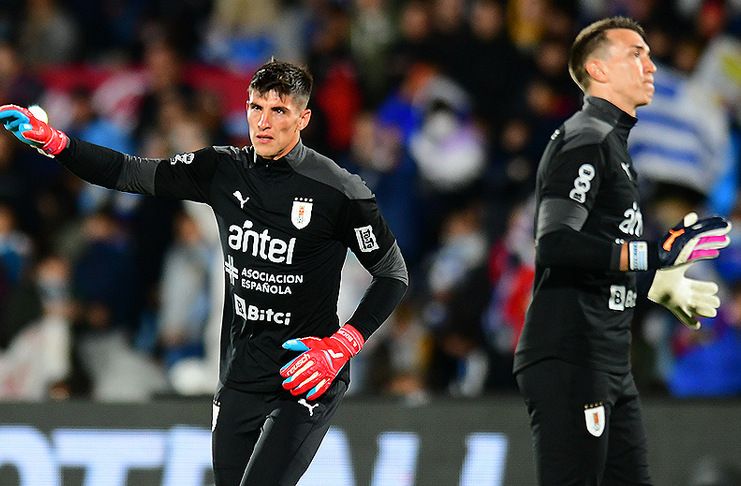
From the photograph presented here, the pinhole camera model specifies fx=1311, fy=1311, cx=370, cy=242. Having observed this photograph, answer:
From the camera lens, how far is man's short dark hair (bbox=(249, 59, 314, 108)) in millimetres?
5535

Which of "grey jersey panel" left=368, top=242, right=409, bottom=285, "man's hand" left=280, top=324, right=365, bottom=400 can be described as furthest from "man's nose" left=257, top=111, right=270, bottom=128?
"man's hand" left=280, top=324, right=365, bottom=400

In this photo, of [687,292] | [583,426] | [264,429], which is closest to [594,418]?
[583,426]

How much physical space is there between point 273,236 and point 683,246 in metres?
1.70

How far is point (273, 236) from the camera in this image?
18.3ft

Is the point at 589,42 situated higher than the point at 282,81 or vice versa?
the point at 589,42

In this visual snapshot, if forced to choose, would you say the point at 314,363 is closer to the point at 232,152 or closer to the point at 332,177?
the point at 332,177

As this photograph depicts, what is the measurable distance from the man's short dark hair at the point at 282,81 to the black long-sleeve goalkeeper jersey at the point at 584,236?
1110 mm

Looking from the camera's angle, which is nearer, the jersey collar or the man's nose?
the jersey collar

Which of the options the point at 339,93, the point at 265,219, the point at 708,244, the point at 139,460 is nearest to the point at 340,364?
the point at 265,219

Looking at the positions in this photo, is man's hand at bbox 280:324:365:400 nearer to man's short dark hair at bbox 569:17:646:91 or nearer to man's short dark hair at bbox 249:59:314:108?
man's short dark hair at bbox 249:59:314:108

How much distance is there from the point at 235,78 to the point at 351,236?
6779 millimetres

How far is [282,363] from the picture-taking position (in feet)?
18.2

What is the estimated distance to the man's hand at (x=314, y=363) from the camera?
5348mm

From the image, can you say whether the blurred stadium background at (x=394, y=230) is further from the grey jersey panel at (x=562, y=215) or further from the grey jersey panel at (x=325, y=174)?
the grey jersey panel at (x=562, y=215)
